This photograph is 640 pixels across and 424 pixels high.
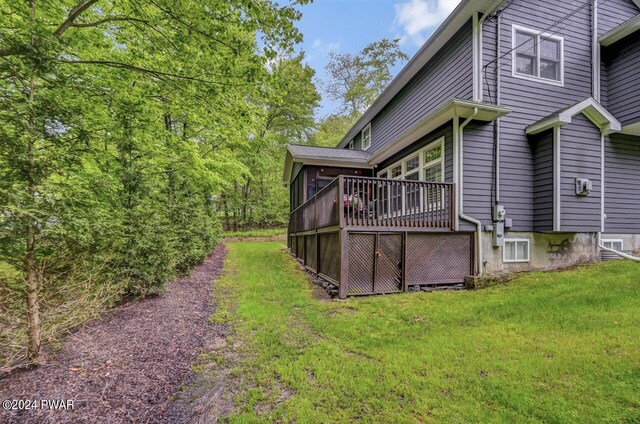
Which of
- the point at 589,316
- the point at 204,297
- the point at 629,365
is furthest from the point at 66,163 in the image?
the point at 589,316

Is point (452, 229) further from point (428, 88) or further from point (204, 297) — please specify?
point (204, 297)

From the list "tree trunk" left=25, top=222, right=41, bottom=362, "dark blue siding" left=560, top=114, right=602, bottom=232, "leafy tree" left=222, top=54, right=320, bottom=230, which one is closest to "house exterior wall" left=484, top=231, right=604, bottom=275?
"dark blue siding" left=560, top=114, right=602, bottom=232

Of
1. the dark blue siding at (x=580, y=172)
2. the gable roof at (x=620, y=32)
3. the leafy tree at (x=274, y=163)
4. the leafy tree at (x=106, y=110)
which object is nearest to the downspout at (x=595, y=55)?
the gable roof at (x=620, y=32)

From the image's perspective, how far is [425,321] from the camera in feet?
14.0

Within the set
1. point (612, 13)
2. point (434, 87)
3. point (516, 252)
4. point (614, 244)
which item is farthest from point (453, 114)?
point (612, 13)

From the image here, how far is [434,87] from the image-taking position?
326 inches

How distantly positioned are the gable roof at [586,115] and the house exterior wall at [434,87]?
1.78 m

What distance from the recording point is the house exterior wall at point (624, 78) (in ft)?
23.3

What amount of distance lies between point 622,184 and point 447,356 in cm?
827

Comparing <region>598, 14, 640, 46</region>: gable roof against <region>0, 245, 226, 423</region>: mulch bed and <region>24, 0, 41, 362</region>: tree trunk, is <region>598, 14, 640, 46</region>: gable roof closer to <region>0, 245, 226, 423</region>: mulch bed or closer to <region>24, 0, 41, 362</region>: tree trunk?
<region>0, 245, 226, 423</region>: mulch bed

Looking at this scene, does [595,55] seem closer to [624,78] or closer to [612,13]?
[624,78]

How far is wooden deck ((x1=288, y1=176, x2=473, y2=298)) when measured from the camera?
19.2 ft

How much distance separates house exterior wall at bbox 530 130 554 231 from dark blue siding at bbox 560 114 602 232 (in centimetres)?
20

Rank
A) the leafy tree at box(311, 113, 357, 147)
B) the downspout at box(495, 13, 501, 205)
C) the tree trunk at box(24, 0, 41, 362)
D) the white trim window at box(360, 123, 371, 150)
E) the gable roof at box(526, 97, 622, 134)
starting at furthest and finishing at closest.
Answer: the leafy tree at box(311, 113, 357, 147)
the white trim window at box(360, 123, 371, 150)
the downspout at box(495, 13, 501, 205)
the gable roof at box(526, 97, 622, 134)
the tree trunk at box(24, 0, 41, 362)
